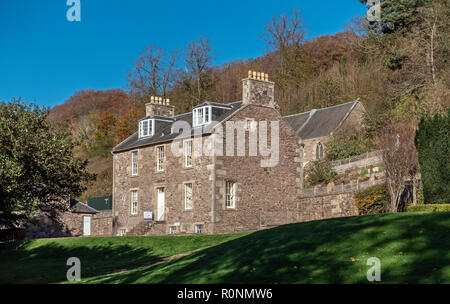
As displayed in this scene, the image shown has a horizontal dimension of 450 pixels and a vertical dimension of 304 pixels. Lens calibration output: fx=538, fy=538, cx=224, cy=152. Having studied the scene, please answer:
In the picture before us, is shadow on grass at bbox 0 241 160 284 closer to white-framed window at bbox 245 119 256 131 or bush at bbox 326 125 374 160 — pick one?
white-framed window at bbox 245 119 256 131

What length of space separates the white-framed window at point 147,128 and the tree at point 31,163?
43.4 ft

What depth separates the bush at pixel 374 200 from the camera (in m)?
29.5

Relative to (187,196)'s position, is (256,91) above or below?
above

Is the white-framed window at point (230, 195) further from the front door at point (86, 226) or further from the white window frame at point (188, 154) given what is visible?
the front door at point (86, 226)

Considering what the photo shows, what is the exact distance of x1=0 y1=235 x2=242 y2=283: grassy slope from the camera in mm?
20438

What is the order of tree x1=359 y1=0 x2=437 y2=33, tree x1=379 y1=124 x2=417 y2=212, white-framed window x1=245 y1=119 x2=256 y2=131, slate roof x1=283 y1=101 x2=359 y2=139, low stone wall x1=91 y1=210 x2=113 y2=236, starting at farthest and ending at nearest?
1. tree x1=359 y1=0 x2=437 y2=33
2. slate roof x1=283 y1=101 x2=359 y2=139
3. low stone wall x1=91 y1=210 x2=113 y2=236
4. white-framed window x1=245 y1=119 x2=256 y2=131
5. tree x1=379 y1=124 x2=417 y2=212

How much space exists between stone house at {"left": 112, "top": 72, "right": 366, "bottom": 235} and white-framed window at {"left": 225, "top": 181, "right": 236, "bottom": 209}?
6 centimetres

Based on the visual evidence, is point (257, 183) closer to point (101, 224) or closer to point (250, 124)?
point (250, 124)

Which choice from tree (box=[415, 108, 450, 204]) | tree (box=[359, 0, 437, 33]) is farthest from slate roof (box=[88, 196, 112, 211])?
tree (box=[415, 108, 450, 204])

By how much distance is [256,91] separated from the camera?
3438 centimetres

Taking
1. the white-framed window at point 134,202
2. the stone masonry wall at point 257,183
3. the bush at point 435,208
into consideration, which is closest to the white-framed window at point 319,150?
the stone masonry wall at point 257,183

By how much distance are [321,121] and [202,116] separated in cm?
1896

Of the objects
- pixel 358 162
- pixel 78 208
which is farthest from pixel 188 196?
pixel 78 208
